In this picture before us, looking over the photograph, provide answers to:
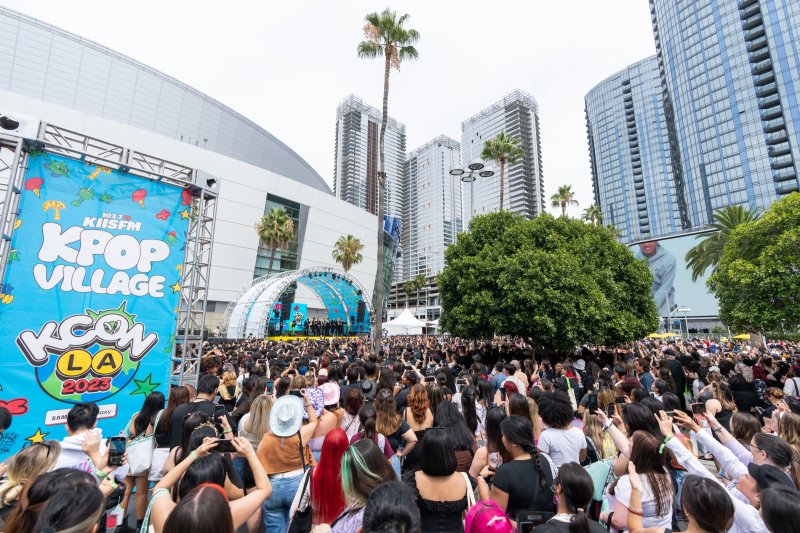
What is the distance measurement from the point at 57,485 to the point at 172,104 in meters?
68.7

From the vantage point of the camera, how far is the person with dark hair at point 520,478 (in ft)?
9.00

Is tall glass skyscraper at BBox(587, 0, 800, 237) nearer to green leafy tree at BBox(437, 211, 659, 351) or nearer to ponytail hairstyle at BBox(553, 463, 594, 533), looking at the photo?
green leafy tree at BBox(437, 211, 659, 351)

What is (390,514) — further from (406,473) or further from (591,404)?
(591,404)

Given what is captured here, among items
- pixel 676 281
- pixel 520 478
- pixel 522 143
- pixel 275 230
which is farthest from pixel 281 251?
pixel 676 281

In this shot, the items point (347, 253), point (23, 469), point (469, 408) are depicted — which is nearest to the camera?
point (23, 469)

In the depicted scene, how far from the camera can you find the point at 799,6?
54469mm

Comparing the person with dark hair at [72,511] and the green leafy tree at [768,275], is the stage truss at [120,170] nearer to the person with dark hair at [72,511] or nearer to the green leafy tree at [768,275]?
the person with dark hair at [72,511]

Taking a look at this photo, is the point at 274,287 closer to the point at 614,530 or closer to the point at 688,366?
the point at 688,366

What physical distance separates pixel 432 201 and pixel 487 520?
4606 inches

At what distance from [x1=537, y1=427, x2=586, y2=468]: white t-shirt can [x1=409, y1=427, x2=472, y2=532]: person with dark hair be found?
157 cm

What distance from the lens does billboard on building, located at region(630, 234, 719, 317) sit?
54.0 metres

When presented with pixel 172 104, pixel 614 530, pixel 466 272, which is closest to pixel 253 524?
pixel 614 530

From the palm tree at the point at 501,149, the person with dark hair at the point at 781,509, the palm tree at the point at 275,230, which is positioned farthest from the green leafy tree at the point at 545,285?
the palm tree at the point at 275,230

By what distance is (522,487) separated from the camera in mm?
2754
